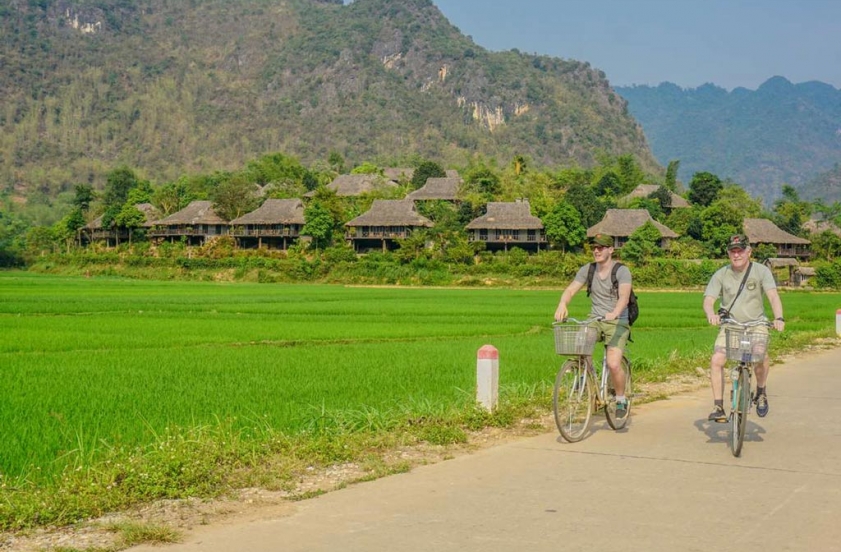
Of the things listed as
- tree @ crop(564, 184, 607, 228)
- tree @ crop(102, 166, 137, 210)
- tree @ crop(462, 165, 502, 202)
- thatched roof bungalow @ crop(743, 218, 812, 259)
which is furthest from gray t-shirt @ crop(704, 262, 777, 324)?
tree @ crop(102, 166, 137, 210)

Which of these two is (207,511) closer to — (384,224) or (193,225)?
(384,224)

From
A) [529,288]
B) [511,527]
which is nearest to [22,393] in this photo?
[511,527]

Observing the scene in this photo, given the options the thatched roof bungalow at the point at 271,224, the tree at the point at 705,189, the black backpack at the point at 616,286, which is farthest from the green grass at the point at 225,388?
the tree at the point at 705,189

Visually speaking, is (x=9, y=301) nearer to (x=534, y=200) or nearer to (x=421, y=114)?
(x=534, y=200)

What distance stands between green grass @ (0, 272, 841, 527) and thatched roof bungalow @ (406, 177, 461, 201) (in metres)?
54.0

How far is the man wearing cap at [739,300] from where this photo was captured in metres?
8.46

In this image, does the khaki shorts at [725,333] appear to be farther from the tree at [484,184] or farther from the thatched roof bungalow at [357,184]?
the thatched roof bungalow at [357,184]

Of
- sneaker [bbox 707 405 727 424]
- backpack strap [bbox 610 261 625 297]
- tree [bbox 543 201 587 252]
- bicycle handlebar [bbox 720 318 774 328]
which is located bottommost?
sneaker [bbox 707 405 727 424]

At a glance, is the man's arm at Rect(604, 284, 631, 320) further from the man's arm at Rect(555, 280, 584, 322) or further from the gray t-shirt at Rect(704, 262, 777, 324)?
the gray t-shirt at Rect(704, 262, 777, 324)

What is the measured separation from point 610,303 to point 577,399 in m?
0.99

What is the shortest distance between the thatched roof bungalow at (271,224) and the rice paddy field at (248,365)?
132ft

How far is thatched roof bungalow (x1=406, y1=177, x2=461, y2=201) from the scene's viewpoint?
82625 mm

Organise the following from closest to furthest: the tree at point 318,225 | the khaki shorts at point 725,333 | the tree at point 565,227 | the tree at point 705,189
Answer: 1. the khaki shorts at point 725,333
2. the tree at point 565,227
3. the tree at point 318,225
4. the tree at point 705,189

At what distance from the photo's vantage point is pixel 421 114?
192 meters
